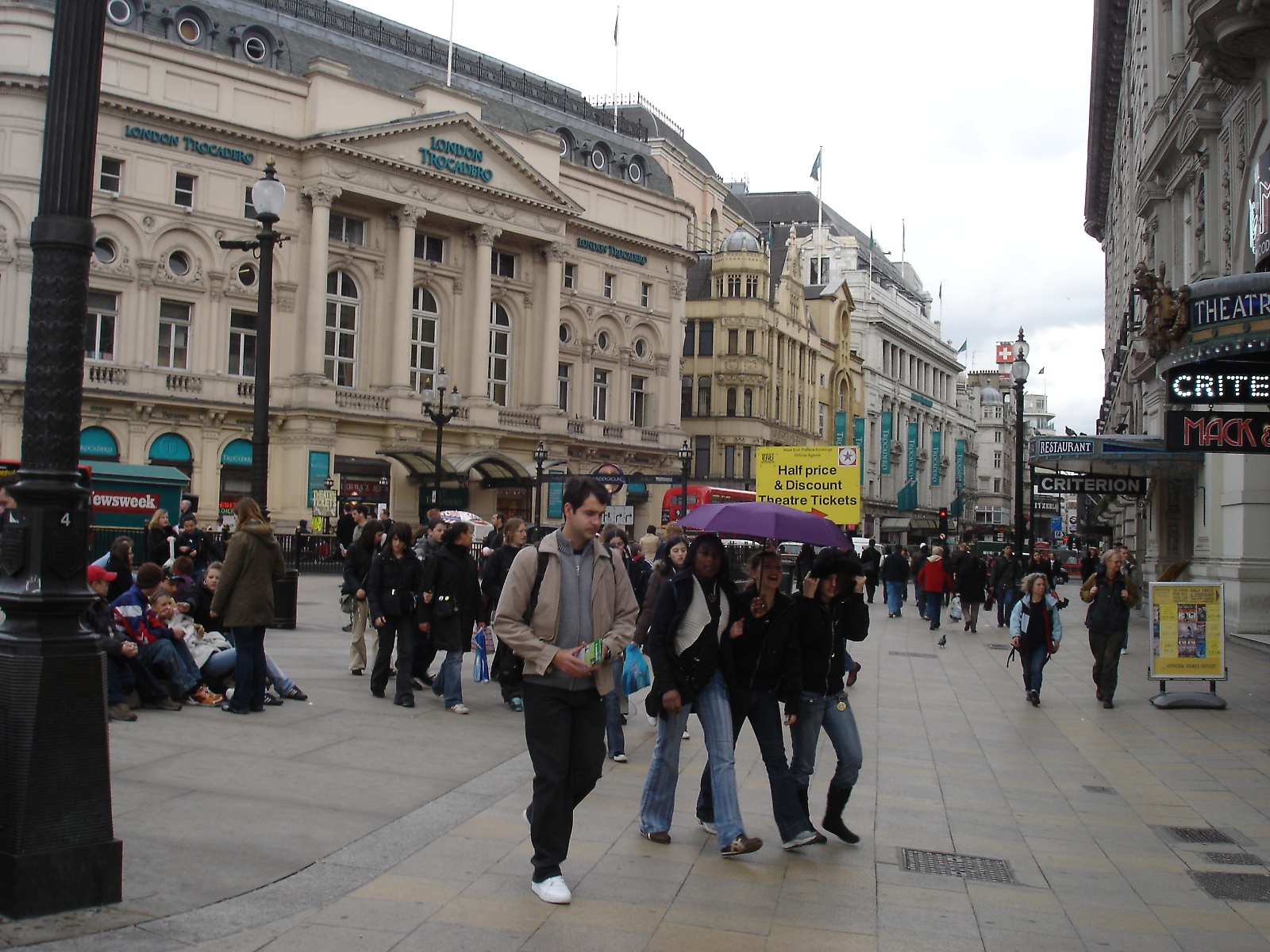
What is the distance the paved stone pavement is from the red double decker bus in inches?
1443

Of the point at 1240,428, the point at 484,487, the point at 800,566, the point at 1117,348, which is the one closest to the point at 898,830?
the point at 800,566

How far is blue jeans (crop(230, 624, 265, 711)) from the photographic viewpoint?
10734 millimetres

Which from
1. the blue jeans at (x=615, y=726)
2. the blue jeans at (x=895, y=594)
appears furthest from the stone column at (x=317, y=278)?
the blue jeans at (x=615, y=726)

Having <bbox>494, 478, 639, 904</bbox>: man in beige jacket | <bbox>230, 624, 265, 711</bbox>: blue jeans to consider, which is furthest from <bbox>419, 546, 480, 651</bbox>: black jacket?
<bbox>494, 478, 639, 904</bbox>: man in beige jacket

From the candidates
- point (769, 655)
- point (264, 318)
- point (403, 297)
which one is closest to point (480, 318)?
point (403, 297)

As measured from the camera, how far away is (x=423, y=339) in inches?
2079

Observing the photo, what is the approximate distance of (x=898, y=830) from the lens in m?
8.27

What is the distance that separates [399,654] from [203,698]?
1.96m

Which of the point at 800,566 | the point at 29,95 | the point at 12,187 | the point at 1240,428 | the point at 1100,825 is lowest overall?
the point at 1100,825

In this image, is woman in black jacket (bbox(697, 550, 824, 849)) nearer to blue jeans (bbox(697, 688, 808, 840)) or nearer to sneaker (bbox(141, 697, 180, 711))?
blue jeans (bbox(697, 688, 808, 840))

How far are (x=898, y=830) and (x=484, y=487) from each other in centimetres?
4493

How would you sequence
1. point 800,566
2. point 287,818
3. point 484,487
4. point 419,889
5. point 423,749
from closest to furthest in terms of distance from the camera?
point 419,889, point 287,818, point 423,749, point 800,566, point 484,487

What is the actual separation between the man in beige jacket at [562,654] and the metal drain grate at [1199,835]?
14.9ft

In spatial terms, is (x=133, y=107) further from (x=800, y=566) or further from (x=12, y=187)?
(x=800, y=566)
